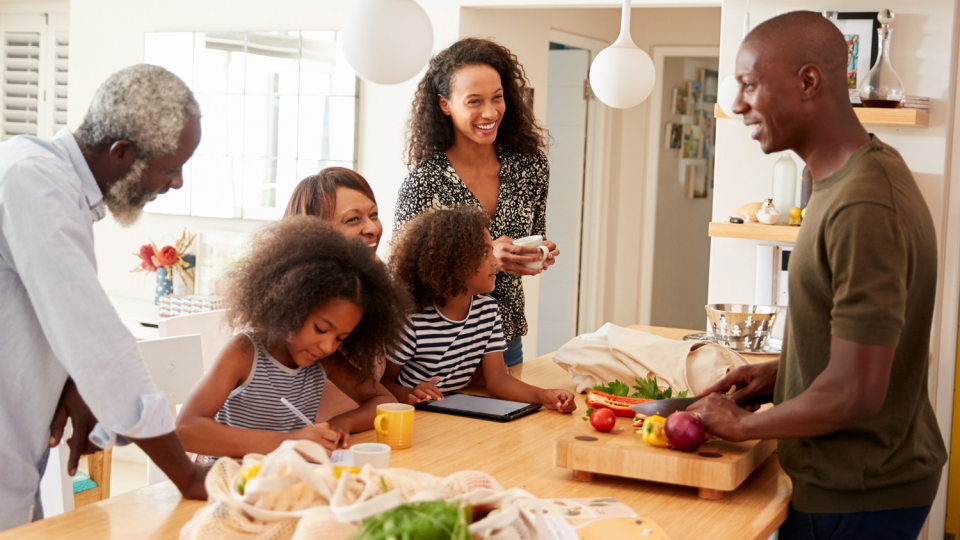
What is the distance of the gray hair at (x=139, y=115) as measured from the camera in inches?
54.3

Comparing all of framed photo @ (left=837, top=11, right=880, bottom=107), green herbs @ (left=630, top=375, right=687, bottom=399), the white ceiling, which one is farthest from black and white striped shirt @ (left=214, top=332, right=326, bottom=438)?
the white ceiling

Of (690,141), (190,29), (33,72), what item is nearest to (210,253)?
(190,29)

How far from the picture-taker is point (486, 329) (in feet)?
7.47

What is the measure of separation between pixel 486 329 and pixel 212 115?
3602mm

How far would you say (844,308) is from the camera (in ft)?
4.33

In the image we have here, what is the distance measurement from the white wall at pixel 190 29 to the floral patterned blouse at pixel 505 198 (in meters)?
2.22

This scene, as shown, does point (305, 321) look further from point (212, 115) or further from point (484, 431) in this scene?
point (212, 115)

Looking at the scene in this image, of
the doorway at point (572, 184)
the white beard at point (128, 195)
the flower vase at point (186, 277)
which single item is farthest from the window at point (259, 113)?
the white beard at point (128, 195)

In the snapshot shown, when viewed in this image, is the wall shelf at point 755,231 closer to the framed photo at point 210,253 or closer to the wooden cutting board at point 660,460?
the wooden cutting board at point 660,460

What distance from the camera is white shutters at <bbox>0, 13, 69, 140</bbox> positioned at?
6094mm

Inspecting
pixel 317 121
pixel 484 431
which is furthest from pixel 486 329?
pixel 317 121

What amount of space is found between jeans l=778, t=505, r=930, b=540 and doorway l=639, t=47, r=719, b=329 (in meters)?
4.73

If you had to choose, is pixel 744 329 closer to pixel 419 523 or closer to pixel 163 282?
pixel 419 523

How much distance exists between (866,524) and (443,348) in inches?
40.0
